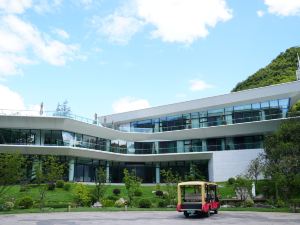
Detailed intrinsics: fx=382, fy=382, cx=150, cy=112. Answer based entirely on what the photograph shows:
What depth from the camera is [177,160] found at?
4569 cm

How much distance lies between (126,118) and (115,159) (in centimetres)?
688

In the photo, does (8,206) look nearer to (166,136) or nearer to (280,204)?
(280,204)

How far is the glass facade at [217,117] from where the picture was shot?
4000cm

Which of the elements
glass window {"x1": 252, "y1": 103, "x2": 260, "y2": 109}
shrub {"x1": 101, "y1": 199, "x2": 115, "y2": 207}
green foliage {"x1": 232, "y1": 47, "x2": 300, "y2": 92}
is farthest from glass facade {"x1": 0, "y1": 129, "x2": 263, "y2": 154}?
green foliage {"x1": 232, "y1": 47, "x2": 300, "y2": 92}

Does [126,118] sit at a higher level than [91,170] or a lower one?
higher

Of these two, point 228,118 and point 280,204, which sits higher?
point 228,118

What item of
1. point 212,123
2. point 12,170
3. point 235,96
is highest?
point 235,96

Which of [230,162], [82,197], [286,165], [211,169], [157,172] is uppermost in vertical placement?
[230,162]

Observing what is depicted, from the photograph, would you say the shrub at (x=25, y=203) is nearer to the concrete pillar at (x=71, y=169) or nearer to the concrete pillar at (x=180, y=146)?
the concrete pillar at (x=71, y=169)

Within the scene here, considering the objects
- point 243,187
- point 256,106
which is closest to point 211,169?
point 256,106

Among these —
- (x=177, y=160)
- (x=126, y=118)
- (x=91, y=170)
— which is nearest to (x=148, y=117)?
(x=126, y=118)

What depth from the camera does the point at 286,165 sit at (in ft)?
90.3

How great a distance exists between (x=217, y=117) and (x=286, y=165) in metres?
16.0

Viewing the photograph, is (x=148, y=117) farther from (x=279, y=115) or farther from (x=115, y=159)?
(x=279, y=115)
